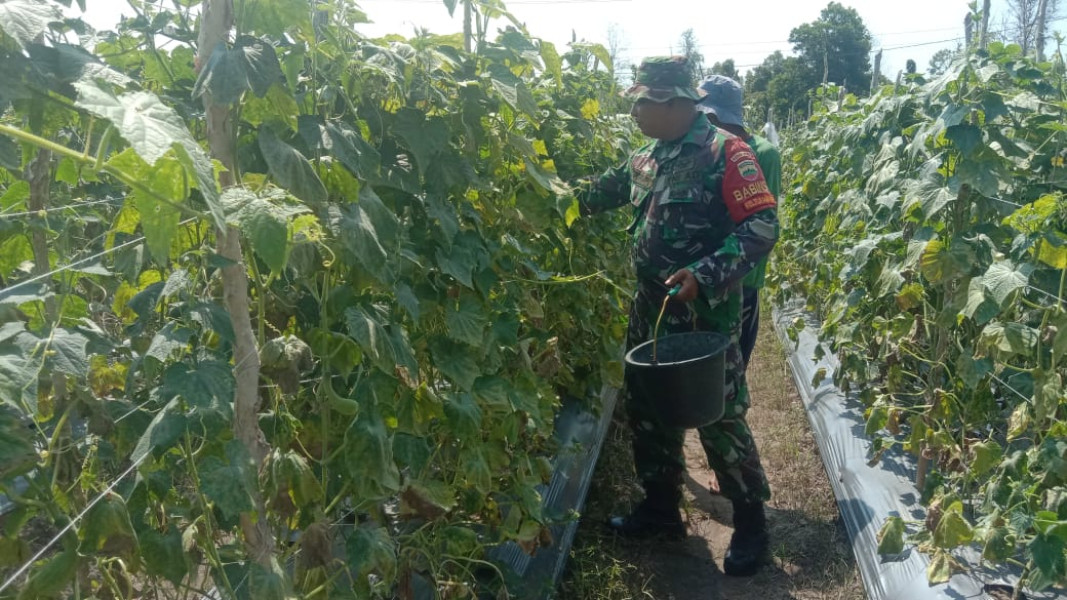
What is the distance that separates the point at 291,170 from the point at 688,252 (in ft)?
6.64

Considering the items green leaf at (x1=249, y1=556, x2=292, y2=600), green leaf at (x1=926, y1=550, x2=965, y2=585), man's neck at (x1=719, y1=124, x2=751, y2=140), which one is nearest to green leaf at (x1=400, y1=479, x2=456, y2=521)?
green leaf at (x1=249, y1=556, x2=292, y2=600)

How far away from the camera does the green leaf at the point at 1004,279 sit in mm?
2160

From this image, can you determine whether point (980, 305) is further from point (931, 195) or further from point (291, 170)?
point (291, 170)

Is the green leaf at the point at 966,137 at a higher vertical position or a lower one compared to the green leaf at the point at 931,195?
higher

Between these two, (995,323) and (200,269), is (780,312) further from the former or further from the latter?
(200,269)

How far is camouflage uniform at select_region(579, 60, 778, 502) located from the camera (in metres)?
2.88

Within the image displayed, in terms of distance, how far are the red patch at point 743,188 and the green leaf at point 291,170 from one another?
1.87m

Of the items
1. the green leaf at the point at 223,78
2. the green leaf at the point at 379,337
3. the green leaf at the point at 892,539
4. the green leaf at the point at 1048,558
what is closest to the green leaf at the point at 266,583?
the green leaf at the point at 379,337

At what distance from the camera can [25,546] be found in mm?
1273

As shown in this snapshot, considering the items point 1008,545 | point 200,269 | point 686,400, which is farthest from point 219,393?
point 1008,545

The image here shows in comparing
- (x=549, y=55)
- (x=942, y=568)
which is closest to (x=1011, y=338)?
(x=942, y=568)

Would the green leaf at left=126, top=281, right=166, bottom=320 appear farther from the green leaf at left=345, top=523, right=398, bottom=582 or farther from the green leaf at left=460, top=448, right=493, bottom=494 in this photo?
the green leaf at left=460, top=448, right=493, bottom=494

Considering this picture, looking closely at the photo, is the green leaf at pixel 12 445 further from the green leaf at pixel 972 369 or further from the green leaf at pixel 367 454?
the green leaf at pixel 972 369

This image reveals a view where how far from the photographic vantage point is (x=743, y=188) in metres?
2.88
